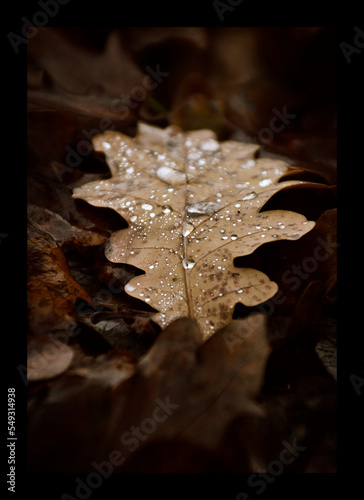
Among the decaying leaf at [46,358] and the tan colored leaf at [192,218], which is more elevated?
the tan colored leaf at [192,218]

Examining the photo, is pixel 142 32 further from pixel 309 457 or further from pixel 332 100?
pixel 309 457

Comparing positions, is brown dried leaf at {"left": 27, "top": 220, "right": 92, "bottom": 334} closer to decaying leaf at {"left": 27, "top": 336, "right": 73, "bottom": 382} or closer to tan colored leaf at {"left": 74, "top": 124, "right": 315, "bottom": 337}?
decaying leaf at {"left": 27, "top": 336, "right": 73, "bottom": 382}

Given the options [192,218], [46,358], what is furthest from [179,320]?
[192,218]

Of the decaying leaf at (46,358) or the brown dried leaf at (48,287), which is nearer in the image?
the decaying leaf at (46,358)

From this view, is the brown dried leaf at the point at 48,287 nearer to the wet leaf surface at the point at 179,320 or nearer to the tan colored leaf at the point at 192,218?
the wet leaf surface at the point at 179,320

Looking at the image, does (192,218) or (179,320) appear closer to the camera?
(179,320)

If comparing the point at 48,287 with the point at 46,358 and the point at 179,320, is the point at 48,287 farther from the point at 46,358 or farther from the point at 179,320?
the point at 179,320

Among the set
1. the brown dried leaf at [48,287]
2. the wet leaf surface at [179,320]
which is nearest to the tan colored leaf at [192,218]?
the wet leaf surface at [179,320]

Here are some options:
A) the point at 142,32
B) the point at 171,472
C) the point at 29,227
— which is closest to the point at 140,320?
the point at 171,472
